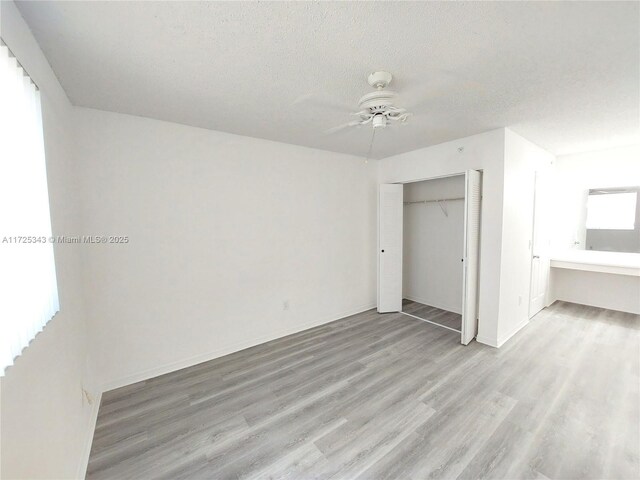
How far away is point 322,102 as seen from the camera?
2248 millimetres

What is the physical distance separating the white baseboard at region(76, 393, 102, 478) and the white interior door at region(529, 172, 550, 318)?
5.09 metres

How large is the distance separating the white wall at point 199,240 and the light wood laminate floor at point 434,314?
1.32 metres

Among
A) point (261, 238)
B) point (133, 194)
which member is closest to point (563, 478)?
point (261, 238)

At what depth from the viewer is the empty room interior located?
1.33 meters

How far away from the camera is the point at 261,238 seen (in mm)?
3305

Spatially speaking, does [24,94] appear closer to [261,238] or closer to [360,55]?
[360,55]

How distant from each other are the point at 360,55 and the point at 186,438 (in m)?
2.88

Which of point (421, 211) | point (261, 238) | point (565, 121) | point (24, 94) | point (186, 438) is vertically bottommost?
point (186, 438)

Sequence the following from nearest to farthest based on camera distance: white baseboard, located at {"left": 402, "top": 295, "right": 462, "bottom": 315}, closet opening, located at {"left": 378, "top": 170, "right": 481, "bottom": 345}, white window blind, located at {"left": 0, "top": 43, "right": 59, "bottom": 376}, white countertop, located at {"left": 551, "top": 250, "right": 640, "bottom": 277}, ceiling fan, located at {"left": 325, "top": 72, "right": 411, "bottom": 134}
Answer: white window blind, located at {"left": 0, "top": 43, "right": 59, "bottom": 376}
ceiling fan, located at {"left": 325, "top": 72, "right": 411, "bottom": 134}
white countertop, located at {"left": 551, "top": 250, "right": 640, "bottom": 277}
closet opening, located at {"left": 378, "top": 170, "right": 481, "bottom": 345}
white baseboard, located at {"left": 402, "top": 295, "right": 462, "bottom": 315}

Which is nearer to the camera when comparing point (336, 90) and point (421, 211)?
point (336, 90)

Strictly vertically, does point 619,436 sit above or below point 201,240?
below

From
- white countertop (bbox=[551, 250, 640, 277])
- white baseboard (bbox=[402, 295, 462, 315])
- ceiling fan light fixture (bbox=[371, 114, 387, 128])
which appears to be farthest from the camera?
white baseboard (bbox=[402, 295, 462, 315])

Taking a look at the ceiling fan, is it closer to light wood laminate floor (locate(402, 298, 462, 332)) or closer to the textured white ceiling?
the textured white ceiling

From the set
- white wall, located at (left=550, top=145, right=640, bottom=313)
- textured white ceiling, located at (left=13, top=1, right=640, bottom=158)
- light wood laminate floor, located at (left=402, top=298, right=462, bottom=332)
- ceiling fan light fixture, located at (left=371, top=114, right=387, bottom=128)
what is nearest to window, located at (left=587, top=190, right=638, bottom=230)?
white wall, located at (left=550, top=145, right=640, bottom=313)
